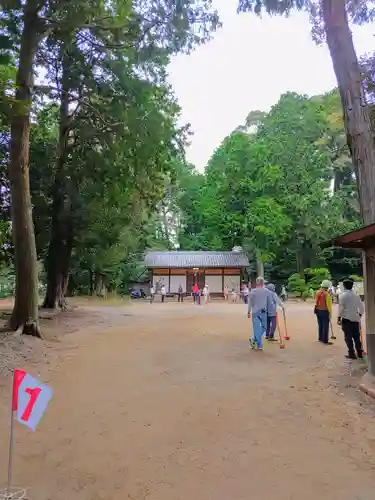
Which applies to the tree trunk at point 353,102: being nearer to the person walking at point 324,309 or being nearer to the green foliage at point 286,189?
the person walking at point 324,309

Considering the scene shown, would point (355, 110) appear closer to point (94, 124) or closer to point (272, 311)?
point (272, 311)

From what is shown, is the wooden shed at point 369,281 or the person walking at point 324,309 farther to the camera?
the person walking at point 324,309

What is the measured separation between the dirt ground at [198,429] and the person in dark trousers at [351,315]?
16.5 inches

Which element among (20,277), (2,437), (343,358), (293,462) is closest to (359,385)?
(343,358)

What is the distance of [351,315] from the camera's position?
28.2ft

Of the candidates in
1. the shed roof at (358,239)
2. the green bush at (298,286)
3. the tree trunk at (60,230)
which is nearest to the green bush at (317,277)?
the green bush at (298,286)

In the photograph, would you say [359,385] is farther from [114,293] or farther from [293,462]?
[114,293]

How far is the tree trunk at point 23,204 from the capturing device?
1076 cm

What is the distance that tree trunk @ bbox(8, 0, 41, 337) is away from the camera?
424 inches

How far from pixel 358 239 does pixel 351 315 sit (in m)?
2.53

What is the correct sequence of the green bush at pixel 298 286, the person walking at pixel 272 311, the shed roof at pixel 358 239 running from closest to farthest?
the shed roof at pixel 358 239 < the person walking at pixel 272 311 < the green bush at pixel 298 286

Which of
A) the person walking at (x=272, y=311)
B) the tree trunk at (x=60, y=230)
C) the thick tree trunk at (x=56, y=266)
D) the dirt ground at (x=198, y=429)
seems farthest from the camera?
the thick tree trunk at (x=56, y=266)

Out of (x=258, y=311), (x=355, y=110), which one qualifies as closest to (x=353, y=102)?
(x=355, y=110)

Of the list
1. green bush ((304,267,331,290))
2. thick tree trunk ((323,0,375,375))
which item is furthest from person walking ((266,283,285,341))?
green bush ((304,267,331,290))
